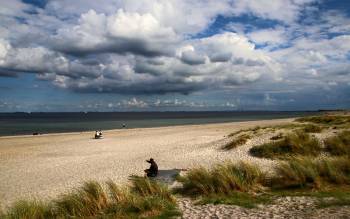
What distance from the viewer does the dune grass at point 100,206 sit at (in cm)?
910

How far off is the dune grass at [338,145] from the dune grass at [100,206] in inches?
408

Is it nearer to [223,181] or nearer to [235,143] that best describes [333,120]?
[235,143]

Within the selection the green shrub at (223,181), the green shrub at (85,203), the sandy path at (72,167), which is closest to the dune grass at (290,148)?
the sandy path at (72,167)

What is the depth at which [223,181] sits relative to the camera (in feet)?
36.4

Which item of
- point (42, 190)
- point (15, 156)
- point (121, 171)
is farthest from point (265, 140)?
point (15, 156)

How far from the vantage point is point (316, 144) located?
18.9m

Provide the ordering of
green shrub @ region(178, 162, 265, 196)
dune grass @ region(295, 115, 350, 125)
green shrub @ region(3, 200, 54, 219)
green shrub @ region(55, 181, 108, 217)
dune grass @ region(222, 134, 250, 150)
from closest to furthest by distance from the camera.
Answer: green shrub @ region(3, 200, 54, 219), green shrub @ region(55, 181, 108, 217), green shrub @ region(178, 162, 265, 196), dune grass @ region(222, 134, 250, 150), dune grass @ region(295, 115, 350, 125)

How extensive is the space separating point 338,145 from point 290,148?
2267mm

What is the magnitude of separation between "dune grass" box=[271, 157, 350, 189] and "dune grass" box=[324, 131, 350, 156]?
503 cm

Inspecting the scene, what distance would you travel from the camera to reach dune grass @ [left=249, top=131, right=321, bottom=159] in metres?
18.2

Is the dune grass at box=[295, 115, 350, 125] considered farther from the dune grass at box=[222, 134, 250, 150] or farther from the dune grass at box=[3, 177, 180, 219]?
the dune grass at box=[3, 177, 180, 219]

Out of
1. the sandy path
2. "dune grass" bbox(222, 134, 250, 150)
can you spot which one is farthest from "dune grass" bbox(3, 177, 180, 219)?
"dune grass" bbox(222, 134, 250, 150)

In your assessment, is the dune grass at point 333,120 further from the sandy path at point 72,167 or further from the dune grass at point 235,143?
the sandy path at point 72,167

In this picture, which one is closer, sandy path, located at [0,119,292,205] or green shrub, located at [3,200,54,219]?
green shrub, located at [3,200,54,219]
